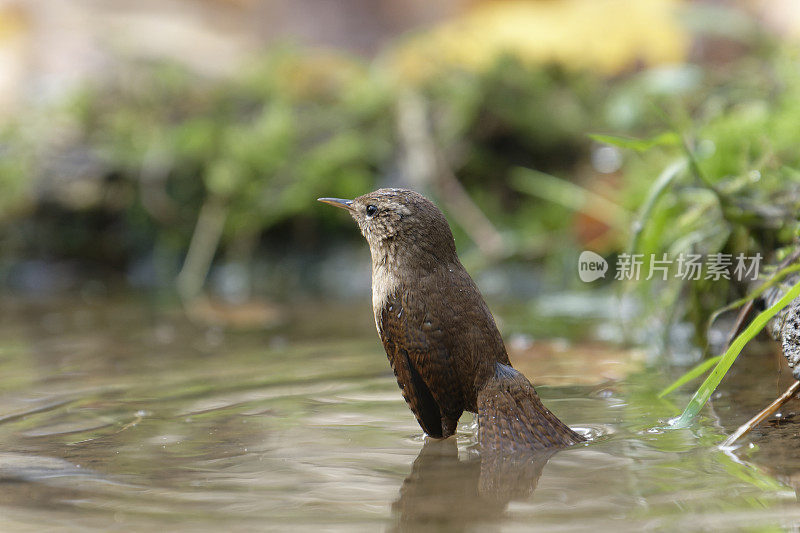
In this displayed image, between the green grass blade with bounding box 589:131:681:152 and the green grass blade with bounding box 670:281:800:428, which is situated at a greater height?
the green grass blade with bounding box 589:131:681:152

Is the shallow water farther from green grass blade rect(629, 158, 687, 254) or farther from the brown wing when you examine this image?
green grass blade rect(629, 158, 687, 254)

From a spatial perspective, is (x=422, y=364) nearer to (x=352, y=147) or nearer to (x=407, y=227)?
(x=407, y=227)

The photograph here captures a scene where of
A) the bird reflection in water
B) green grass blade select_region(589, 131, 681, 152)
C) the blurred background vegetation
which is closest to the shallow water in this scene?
the bird reflection in water

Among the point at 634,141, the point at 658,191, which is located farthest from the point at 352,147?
the point at 634,141

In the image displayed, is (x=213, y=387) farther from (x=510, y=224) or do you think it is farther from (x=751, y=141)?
(x=510, y=224)

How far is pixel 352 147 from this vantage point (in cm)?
632

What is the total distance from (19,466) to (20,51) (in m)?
9.53

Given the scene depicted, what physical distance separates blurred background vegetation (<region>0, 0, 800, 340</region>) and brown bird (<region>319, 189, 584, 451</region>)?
7.66ft

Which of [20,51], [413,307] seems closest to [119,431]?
[413,307]

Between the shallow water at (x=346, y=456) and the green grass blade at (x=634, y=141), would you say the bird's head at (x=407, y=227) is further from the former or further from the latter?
the green grass blade at (x=634, y=141)

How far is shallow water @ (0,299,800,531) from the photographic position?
151cm

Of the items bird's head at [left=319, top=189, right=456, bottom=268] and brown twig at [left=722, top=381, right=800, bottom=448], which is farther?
bird's head at [left=319, top=189, right=456, bottom=268]

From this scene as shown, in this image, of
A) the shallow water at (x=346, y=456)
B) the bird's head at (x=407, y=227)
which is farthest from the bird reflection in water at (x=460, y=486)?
the bird's head at (x=407, y=227)

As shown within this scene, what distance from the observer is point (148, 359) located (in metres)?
3.46
